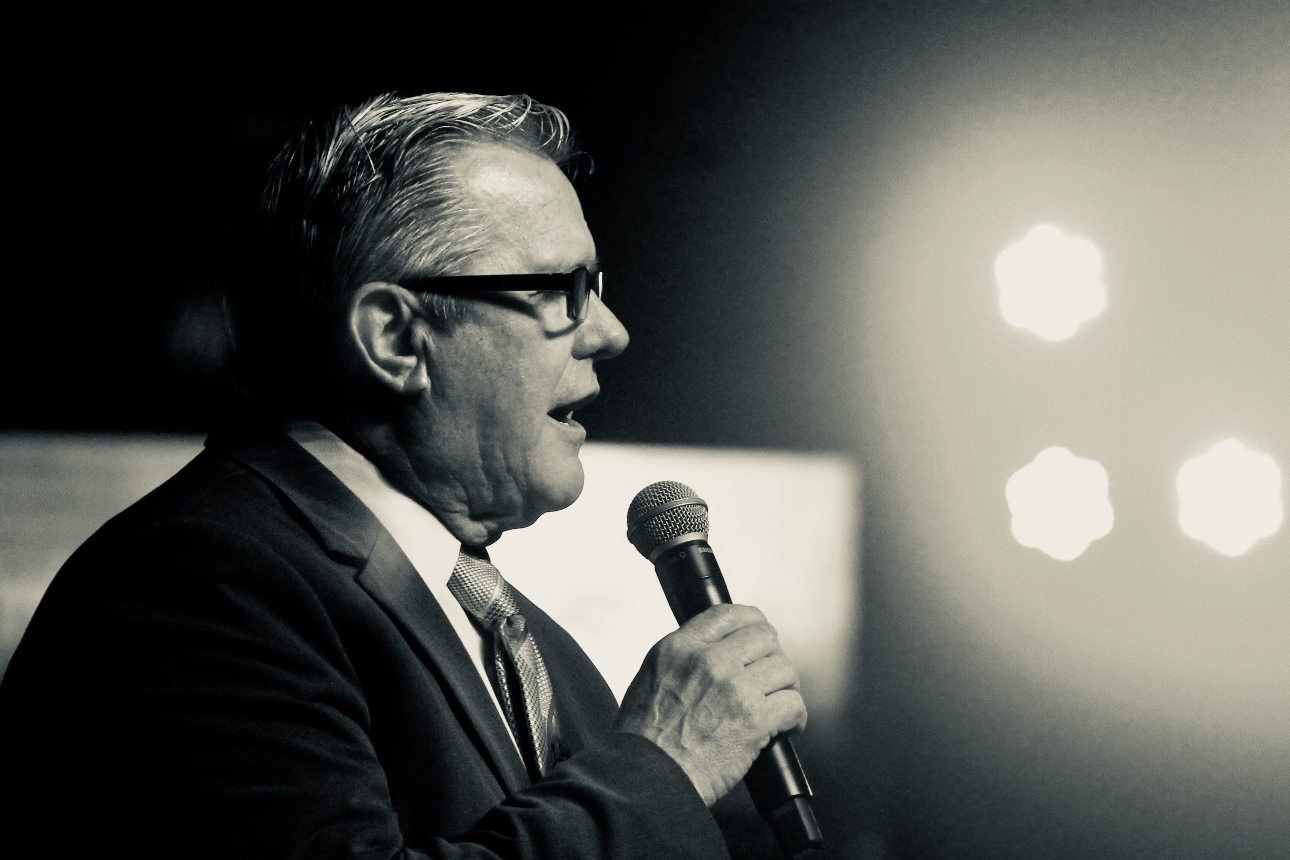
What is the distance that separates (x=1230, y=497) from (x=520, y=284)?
1.70m

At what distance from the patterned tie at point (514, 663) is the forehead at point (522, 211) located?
0.36m

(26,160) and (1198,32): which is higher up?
(1198,32)

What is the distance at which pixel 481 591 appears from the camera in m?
1.16

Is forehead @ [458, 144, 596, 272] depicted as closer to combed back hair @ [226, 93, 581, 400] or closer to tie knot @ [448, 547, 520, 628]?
combed back hair @ [226, 93, 581, 400]

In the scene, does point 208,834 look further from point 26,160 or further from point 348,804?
point 26,160

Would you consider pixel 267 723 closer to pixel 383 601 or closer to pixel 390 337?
pixel 383 601

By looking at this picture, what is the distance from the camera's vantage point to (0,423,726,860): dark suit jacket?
2.72 ft

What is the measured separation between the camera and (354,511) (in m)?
1.07

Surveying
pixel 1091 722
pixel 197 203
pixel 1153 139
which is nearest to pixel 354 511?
pixel 197 203

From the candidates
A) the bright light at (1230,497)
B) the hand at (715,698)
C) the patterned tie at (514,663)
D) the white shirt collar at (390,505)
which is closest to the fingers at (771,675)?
the hand at (715,698)

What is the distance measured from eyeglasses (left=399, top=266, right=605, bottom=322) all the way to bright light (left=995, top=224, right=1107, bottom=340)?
4.45 feet

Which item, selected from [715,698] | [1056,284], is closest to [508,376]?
[715,698]

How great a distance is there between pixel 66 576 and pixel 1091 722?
1993mm

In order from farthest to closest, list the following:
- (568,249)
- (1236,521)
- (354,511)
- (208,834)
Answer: (1236,521) < (568,249) < (354,511) < (208,834)
